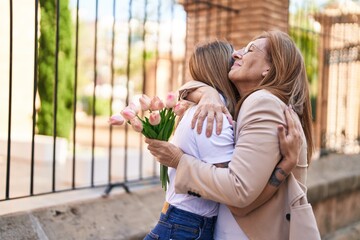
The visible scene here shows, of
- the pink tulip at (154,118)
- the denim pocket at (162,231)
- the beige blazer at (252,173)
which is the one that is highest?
the pink tulip at (154,118)

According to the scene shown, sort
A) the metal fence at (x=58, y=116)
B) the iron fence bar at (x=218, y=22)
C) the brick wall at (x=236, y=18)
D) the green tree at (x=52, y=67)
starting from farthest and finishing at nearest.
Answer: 1. the green tree at (x=52, y=67)
2. the iron fence bar at (x=218, y=22)
3. the brick wall at (x=236, y=18)
4. the metal fence at (x=58, y=116)

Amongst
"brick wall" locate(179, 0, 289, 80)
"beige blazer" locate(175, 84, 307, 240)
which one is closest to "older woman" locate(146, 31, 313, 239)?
"beige blazer" locate(175, 84, 307, 240)

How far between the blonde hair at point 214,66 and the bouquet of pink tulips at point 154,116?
0.73 feet

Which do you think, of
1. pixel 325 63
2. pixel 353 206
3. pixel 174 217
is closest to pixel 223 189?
pixel 174 217

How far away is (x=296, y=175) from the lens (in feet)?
6.73

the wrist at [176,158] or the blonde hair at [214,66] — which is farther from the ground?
the blonde hair at [214,66]

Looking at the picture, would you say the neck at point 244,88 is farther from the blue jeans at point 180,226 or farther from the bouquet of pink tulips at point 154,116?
the blue jeans at point 180,226

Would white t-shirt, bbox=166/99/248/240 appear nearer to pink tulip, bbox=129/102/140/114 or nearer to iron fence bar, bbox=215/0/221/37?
pink tulip, bbox=129/102/140/114

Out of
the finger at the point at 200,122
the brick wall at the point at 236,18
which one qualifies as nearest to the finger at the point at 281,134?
the finger at the point at 200,122

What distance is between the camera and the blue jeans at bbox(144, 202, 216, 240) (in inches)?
74.7

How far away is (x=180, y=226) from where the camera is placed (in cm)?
190

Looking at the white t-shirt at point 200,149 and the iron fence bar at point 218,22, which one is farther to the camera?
the iron fence bar at point 218,22

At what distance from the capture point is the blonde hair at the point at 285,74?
1968 mm

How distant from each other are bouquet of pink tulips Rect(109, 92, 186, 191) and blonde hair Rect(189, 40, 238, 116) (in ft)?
0.73
